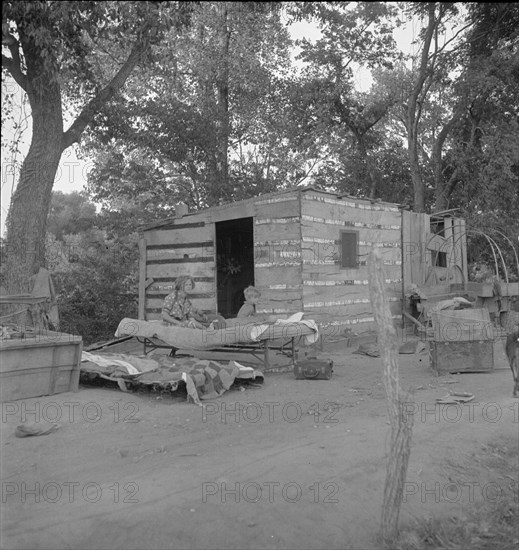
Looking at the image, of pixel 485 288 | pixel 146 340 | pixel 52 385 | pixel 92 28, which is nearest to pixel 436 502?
pixel 52 385

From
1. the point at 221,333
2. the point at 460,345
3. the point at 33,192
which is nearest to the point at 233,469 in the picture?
the point at 221,333

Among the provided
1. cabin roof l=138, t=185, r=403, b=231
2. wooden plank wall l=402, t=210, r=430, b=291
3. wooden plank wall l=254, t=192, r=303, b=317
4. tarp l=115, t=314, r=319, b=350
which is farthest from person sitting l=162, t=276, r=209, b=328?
wooden plank wall l=402, t=210, r=430, b=291

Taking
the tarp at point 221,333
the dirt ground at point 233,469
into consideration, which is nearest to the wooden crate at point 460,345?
the dirt ground at point 233,469

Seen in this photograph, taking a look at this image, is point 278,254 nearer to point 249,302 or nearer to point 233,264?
point 249,302

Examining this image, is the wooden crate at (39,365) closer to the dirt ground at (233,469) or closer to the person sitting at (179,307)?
the dirt ground at (233,469)

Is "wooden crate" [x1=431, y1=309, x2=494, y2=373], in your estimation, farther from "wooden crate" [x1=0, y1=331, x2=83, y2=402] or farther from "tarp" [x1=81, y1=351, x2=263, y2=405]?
"wooden crate" [x1=0, y1=331, x2=83, y2=402]

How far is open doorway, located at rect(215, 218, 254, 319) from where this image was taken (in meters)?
16.0

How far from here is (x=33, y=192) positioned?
35.3ft

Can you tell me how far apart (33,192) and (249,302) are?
4.41 meters

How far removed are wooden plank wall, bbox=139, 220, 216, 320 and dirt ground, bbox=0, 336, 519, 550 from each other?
17.9ft

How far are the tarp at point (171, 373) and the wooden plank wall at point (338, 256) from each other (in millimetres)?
3811

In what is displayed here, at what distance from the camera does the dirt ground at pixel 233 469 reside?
12.5 feet

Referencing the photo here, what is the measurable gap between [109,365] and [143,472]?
3.62 m

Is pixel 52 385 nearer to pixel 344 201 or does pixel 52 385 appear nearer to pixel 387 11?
pixel 387 11
